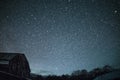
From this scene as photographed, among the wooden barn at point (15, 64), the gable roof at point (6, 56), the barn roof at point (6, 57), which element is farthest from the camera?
the gable roof at point (6, 56)

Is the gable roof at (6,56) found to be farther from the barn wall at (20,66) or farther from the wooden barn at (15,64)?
the barn wall at (20,66)

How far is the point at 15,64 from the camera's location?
2833cm

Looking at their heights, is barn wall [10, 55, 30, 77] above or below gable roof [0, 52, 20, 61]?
below

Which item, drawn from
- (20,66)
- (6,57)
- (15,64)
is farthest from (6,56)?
(20,66)

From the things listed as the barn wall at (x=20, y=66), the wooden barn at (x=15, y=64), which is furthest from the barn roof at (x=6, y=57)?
the barn wall at (x=20, y=66)

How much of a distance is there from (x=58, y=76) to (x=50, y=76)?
2.08 meters

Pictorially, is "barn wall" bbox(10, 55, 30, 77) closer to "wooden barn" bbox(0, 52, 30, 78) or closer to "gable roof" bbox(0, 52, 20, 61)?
"wooden barn" bbox(0, 52, 30, 78)

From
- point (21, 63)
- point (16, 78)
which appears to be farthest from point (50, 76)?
point (16, 78)

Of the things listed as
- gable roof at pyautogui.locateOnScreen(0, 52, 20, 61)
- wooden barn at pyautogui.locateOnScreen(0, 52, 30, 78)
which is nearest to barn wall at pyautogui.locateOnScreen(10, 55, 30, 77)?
wooden barn at pyautogui.locateOnScreen(0, 52, 30, 78)

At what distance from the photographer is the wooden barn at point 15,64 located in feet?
85.3

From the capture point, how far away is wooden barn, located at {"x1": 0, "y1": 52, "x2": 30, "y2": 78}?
26.0 metres

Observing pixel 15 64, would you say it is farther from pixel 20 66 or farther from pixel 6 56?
pixel 20 66

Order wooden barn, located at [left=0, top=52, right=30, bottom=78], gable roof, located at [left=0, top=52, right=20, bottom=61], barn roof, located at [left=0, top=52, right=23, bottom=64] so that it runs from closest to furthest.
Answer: wooden barn, located at [left=0, top=52, right=30, bottom=78], barn roof, located at [left=0, top=52, right=23, bottom=64], gable roof, located at [left=0, top=52, right=20, bottom=61]

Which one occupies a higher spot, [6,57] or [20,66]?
[6,57]
